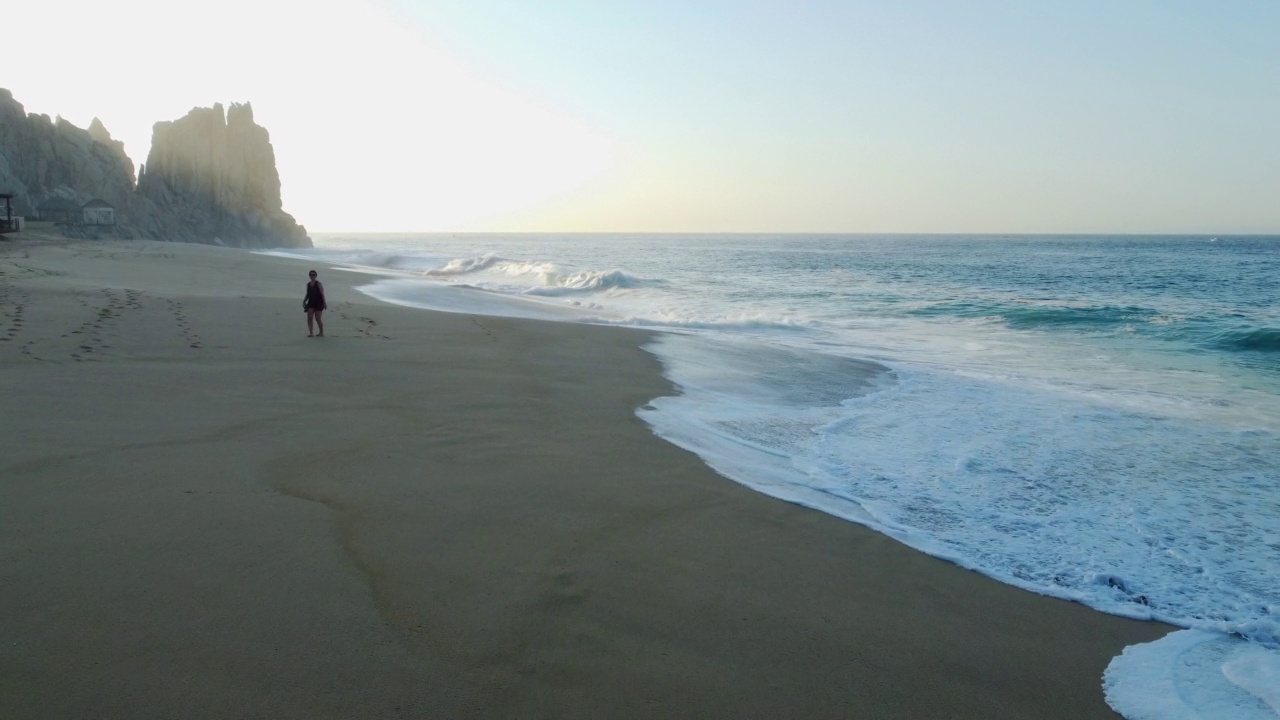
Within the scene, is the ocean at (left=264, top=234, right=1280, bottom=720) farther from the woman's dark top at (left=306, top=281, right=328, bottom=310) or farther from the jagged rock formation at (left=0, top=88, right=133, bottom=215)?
the jagged rock formation at (left=0, top=88, right=133, bottom=215)

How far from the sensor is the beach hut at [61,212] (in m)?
49.3

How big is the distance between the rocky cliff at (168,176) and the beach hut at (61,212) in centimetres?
65

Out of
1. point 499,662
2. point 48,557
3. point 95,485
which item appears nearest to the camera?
point 499,662

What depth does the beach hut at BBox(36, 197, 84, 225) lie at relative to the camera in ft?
162

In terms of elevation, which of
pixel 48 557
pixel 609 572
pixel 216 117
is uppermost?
pixel 216 117

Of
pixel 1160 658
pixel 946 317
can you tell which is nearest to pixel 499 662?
pixel 1160 658

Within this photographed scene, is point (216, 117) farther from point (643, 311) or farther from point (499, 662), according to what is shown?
point (499, 662)

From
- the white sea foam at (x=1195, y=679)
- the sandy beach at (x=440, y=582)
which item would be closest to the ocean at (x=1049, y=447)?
the white sea foam at (x=1195, y=679)

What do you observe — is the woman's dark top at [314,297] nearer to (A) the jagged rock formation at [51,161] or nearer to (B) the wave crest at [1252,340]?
(B) the wave crest at [1252,340]

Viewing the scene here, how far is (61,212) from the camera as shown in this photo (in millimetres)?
49969

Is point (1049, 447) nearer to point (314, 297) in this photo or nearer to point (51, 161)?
point (314, 297)

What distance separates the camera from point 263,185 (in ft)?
279

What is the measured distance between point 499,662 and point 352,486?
2.26 metres

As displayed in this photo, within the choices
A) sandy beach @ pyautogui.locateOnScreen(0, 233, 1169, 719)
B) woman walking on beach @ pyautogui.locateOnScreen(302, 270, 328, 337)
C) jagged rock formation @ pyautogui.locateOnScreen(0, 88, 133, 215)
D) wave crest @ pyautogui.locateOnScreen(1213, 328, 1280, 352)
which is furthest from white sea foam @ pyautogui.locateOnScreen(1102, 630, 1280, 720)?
jagged rock formation @ pyautogui.locateOnScreen(0, 88, 133, 215)
